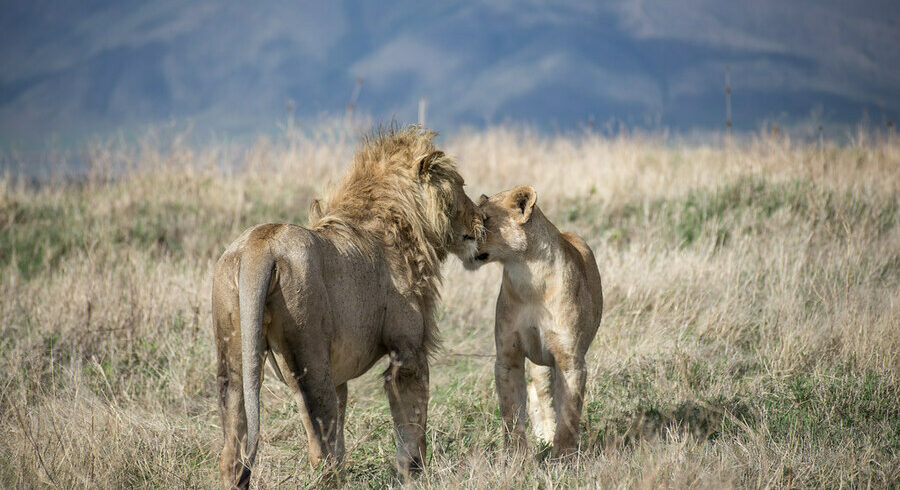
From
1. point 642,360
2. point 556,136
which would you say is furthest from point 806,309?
point 556,136

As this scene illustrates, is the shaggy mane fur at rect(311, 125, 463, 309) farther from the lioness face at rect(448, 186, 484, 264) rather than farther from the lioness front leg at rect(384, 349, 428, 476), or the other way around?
the lioness front leg at rect(384, 349, 428, 476)

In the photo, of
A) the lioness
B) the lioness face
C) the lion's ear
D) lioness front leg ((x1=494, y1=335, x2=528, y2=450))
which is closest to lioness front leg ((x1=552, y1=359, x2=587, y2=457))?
the lioness

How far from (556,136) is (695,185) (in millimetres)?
4205

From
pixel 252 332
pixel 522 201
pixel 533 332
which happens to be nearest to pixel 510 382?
pixel 533 332

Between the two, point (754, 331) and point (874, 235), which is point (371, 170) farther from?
point (874, 235)

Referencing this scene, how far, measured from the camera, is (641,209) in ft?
34.5

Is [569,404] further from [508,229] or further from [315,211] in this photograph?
[315,211]

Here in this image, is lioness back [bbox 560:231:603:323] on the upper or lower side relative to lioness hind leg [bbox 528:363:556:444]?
upper

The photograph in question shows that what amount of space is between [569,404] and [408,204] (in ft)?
4.16

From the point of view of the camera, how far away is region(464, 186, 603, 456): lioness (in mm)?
4297

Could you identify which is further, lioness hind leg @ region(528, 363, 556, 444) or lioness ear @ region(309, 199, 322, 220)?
lioness hind leg @ region(528, 363, 556, 444)

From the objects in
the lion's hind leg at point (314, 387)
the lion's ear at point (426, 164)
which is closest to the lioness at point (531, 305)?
the lion's ear at point (426, 164)

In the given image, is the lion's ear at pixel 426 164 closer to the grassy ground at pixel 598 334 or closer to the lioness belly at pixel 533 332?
the grassy ground at pixel 598 334

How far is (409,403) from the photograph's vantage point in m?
4.02
